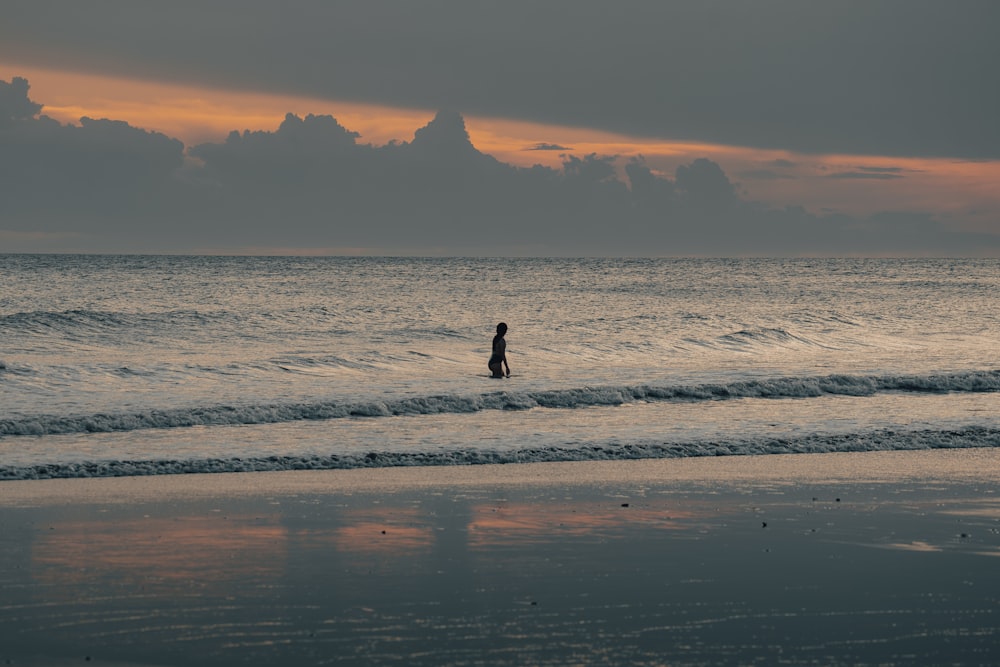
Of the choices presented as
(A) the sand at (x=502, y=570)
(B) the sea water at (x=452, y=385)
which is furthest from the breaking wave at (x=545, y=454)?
(A) the sand at (x=502, y=570)

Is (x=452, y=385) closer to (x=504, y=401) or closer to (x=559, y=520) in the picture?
(x=504, y=401)

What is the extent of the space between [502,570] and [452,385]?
50.7 ft

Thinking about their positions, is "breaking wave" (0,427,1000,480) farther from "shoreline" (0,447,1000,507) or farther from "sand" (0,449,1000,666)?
"sand" (0,449,1000,666)

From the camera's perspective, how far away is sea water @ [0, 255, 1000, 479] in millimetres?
16000

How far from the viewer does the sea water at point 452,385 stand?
16.0 meters

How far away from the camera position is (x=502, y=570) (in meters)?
8.87

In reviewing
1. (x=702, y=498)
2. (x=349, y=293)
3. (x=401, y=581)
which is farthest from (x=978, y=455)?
(x=349, y=293)

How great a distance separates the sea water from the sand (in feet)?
8.93

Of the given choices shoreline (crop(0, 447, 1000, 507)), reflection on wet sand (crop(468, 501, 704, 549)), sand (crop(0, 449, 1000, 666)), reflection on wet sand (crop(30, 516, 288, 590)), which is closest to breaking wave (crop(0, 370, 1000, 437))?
shoreline (crop(0, 447, 1000, 507))

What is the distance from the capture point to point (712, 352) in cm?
3691

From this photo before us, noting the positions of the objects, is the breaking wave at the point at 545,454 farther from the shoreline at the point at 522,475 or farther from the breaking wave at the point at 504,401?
the breaking wave at the point at 504,401

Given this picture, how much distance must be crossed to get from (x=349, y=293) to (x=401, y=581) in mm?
62775

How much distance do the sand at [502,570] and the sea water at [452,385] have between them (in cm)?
272

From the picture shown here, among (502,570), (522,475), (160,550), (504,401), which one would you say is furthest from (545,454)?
(160,550)
